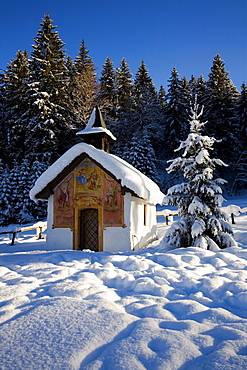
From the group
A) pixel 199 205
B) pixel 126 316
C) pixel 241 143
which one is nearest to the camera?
pixel 126 316

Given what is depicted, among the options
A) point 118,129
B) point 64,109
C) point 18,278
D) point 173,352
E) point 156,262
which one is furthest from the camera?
point 118,129

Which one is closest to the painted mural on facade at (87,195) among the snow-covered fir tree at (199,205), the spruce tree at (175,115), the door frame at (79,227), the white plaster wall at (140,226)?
the door frame at (79,227)

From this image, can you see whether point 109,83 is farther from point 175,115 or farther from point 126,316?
point 126,316

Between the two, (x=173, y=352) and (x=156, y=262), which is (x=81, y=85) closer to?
(x=156, y=262)

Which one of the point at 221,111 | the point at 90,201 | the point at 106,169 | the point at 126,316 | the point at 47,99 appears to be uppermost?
the point at 221,111

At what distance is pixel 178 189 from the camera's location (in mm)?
10469

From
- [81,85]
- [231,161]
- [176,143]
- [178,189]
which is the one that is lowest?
[178,189]

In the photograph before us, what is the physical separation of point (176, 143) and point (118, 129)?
28.4ft

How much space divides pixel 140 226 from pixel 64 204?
13.2 feet

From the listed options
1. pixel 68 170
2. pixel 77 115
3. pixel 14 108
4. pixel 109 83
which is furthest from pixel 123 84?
pixel 68 170

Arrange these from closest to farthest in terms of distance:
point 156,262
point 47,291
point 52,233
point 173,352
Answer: point 173,352, point 47,291, point 156,262, point 52,233

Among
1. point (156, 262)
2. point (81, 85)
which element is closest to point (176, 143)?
point (81, 85)

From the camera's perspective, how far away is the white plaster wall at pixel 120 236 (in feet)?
37.7

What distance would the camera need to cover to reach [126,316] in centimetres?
408
